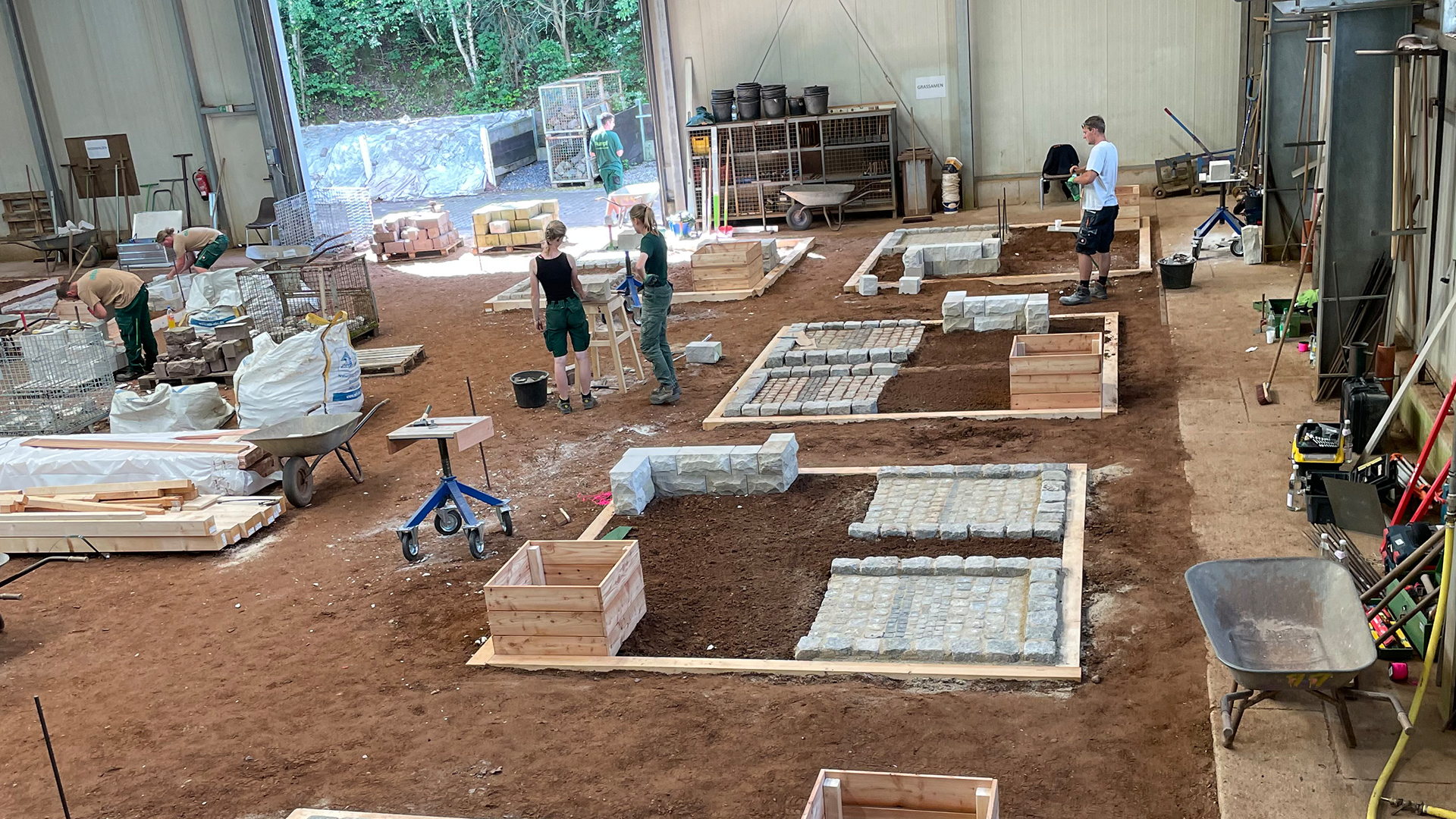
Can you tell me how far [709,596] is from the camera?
7223mm

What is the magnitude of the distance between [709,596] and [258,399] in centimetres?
562

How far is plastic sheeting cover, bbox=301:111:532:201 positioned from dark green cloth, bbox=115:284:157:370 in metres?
16.7

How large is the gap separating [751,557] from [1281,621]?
3237 millimetres

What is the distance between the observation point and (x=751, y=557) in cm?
768

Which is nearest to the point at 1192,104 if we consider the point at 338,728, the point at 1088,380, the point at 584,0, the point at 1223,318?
the point at 1223,318

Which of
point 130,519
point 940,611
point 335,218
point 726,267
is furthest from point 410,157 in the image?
point 940,611

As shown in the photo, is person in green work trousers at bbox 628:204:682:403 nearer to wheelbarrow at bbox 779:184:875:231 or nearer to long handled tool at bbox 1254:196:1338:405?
long handled tool at bbox 1254:196:1338:405

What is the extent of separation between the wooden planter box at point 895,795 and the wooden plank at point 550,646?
2.25m

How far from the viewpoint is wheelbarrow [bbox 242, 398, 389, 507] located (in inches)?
358

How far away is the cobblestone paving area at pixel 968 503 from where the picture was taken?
24.8 feet

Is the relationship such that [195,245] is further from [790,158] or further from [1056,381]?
[1056,381]

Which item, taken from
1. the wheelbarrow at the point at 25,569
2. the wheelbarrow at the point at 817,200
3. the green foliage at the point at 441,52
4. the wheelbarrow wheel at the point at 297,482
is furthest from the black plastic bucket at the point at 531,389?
the green foliage at the point at 441,52

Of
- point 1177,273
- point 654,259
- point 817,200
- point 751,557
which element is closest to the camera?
point 751,557

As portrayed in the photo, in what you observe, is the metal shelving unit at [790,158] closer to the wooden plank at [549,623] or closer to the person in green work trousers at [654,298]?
the person in green work trousers at [654,298]
